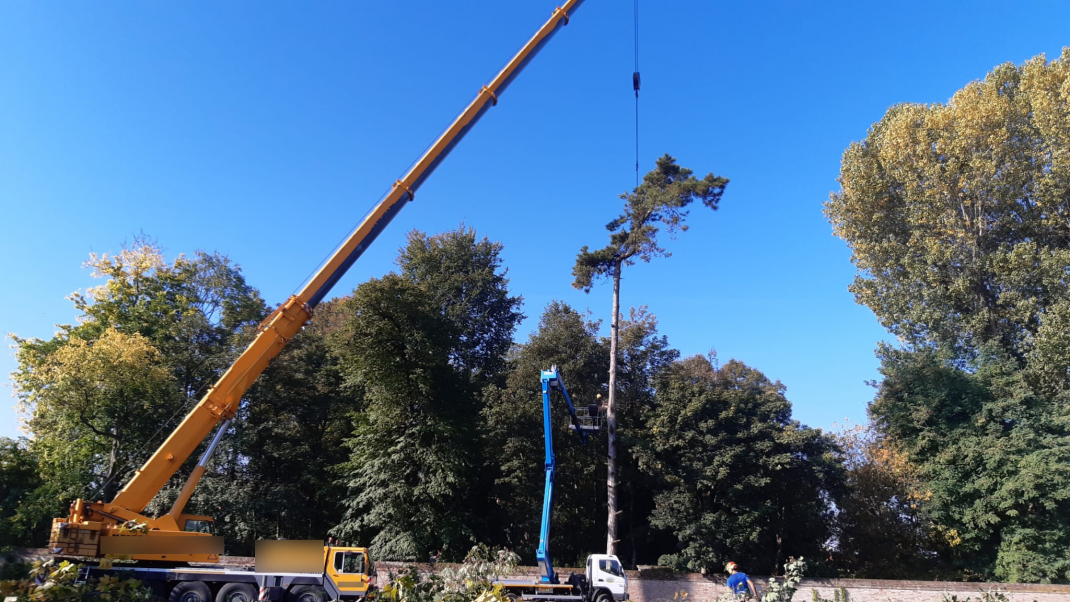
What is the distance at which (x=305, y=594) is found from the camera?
15086mm

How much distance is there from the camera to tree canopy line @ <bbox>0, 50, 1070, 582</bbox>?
24.2 meters

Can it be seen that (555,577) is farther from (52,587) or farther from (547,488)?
(52,587)

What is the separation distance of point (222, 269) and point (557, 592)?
30.5m

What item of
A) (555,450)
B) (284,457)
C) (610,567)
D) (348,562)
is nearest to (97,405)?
(284,457)

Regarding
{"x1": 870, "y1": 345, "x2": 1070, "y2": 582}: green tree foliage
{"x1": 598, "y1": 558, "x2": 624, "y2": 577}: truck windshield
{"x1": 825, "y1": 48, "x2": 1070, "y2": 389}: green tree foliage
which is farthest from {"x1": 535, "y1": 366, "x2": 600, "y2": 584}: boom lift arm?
{"x1": 825, "y1": 48, "x2": 1070, "y2": 389}: green tree foliage

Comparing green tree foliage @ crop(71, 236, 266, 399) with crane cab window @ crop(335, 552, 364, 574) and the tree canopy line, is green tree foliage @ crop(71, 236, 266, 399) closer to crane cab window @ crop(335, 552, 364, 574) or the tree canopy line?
the tree canopy line

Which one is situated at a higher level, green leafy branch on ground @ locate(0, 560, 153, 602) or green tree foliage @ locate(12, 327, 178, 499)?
green tree foliage @ locate(12, 327, 178, 499)

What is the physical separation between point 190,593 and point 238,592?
1.07 meters

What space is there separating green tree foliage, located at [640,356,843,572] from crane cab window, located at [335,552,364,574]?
13245 millimetres

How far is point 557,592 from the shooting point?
57.5 feet

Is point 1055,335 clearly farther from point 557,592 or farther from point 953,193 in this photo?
point 557,592

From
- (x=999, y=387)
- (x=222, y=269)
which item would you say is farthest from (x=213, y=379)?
(x=999, y=387)

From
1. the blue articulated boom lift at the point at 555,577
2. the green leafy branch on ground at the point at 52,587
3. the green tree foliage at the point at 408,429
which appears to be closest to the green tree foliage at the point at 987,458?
the blue articulated boom lift at the point at 555,577

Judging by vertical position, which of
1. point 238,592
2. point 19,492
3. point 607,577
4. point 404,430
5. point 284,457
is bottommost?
point 607,577
